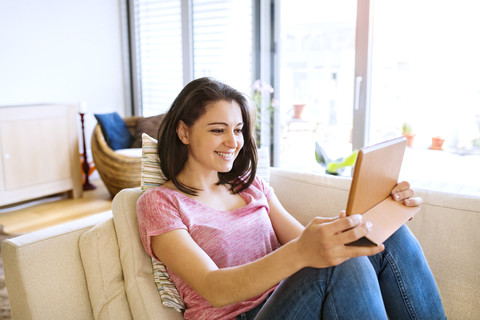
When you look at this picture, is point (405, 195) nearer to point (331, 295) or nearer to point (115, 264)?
point (331, 295)

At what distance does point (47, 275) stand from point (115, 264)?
18cm

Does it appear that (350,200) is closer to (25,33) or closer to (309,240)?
(309,240)

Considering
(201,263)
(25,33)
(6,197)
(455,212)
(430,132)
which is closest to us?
(201,263)

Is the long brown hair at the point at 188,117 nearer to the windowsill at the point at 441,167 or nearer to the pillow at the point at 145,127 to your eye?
the windowsill at the point at 441,167

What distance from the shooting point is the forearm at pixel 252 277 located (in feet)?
3.48

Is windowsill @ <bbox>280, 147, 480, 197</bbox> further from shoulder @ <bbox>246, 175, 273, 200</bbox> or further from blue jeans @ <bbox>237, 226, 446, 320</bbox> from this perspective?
blue jeans @ <bbox>237, 226, 446, 320</bbox>

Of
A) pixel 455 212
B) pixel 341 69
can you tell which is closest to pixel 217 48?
pixel 341 69

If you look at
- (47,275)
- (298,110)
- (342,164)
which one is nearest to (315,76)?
(298,110)

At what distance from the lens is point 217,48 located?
13.9ft

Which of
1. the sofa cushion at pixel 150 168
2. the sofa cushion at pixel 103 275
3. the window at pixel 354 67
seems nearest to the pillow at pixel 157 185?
the sofa cushion at pixel 150 168

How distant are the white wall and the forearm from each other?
348 centimetres

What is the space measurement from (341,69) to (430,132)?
30.2 inches

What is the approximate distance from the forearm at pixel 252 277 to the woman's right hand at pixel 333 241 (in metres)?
0.03

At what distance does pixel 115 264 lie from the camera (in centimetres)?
138
